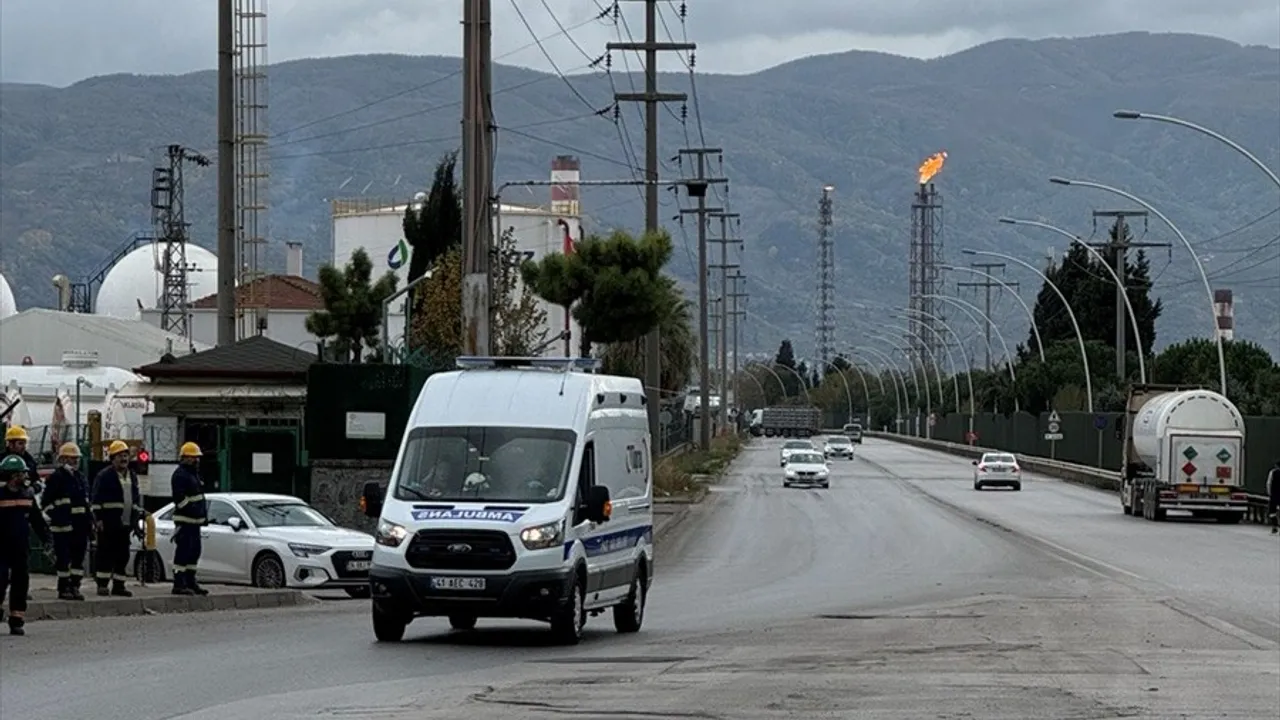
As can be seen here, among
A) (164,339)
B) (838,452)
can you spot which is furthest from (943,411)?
(164,339)

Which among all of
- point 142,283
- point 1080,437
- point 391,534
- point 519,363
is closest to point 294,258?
point 142,283

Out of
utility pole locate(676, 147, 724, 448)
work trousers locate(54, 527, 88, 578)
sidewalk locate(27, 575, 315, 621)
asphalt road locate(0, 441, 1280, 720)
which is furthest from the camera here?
utility pole locate(676, 147, 724, 448)

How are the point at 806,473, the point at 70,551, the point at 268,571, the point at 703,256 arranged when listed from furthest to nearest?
the point at 703,256, the point at 806,473, the point at 268,571, the point at 70,551

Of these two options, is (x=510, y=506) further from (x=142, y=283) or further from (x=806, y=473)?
(x=142, y=283)

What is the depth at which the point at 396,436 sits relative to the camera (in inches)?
1341

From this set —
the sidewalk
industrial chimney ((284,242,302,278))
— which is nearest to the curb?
the sidewalk

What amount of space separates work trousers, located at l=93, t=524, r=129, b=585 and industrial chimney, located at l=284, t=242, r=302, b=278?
10503 centimetres

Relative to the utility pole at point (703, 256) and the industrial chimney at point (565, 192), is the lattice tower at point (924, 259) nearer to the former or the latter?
the industrial chimney at point (565, 192)

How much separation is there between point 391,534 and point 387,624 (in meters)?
0.97

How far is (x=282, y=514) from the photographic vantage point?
29.3 m

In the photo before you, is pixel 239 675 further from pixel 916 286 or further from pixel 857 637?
pixel 916 286

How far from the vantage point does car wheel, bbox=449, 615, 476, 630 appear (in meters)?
20.6

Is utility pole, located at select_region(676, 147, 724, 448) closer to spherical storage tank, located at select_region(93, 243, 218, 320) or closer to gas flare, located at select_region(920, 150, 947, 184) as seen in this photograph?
spherical storage tank, located at select_region(93, 243, 218, 320)

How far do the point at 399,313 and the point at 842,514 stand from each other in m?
18.3
